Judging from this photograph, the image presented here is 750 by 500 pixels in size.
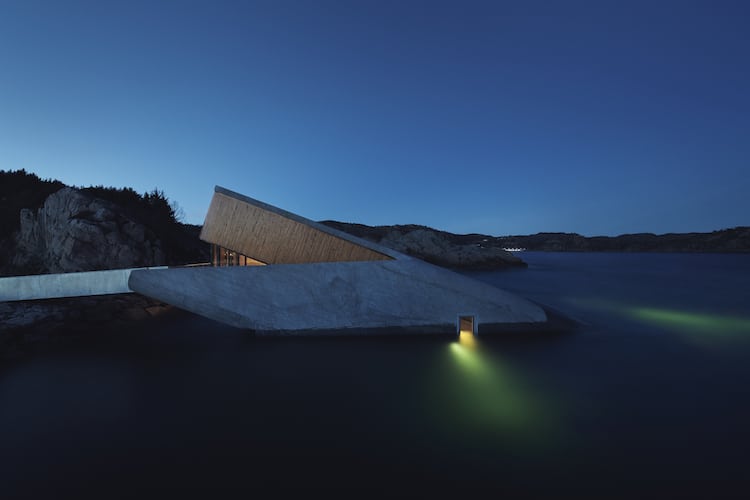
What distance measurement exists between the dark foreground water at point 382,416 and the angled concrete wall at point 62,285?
204 centimetres

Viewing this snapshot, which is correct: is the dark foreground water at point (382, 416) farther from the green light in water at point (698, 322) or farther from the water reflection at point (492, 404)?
the green light in water at point (698, 322)

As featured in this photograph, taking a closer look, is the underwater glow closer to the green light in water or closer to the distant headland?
the green light in water

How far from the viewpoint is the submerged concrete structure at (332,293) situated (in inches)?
455

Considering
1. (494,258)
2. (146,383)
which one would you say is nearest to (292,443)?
(146,383)

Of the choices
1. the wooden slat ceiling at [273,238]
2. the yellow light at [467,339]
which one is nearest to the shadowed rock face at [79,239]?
the wooden slat ceiling at [273,238]

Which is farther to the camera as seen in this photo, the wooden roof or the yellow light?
the wooden roof

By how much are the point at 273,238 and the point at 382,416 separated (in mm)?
9162

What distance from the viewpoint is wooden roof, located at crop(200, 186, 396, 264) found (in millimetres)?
13570

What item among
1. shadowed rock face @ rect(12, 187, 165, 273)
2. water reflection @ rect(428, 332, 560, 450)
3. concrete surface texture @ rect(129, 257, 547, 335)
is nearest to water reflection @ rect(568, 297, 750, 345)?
concrete surface texture @ rect(129, 257, 547, 335)

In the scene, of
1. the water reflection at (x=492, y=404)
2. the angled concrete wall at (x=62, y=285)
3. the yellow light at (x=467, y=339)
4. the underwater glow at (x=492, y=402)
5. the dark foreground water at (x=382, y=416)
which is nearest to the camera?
the dark foreground water at (x=382, y=416)

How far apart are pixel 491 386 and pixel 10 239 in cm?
3240

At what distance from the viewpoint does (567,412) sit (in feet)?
23.5

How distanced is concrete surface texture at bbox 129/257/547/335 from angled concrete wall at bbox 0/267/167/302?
2.68 ft

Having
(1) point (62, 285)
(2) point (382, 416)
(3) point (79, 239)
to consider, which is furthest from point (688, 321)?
(3) point (79, 239)
